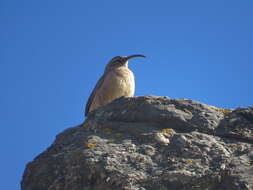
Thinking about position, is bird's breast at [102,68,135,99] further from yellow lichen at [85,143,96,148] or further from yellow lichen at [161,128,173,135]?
yellow lichen at [85,143,96,148]

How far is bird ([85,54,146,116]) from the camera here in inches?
454

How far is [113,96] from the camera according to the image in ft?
37.8

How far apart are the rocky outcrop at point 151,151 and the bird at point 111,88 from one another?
4.07 m

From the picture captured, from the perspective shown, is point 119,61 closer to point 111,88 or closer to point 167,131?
point 111,88

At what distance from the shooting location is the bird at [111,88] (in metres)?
11.5

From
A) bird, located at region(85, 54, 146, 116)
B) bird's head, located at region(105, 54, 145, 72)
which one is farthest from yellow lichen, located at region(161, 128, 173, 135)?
bird's head, located at region(105, 54, 145, 72)

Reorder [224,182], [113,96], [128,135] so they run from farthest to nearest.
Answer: [113,96]
[128,135]
[224,182]

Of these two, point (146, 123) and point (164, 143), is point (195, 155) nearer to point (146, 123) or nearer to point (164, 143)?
point (164, 143)

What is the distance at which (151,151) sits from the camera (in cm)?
601

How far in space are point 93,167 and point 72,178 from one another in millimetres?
290

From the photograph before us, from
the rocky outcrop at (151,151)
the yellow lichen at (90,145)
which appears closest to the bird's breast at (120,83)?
the rocky outcrop at (151,151)

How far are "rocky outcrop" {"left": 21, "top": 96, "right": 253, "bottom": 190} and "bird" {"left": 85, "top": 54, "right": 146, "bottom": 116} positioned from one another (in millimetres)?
4072

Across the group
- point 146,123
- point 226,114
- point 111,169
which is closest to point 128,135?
point 146,123

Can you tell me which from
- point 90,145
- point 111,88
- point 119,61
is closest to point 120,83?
point 111,88
